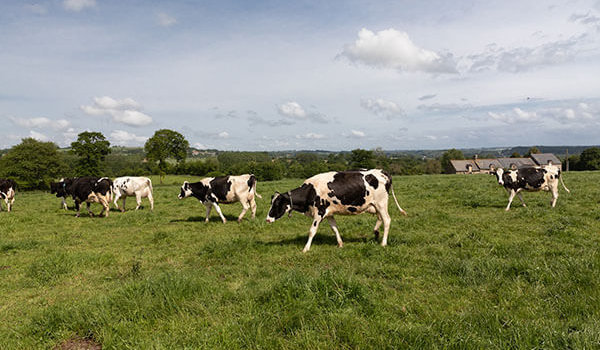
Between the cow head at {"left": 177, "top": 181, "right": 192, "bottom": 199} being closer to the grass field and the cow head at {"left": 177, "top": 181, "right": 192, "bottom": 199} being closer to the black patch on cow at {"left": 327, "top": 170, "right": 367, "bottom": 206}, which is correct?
the grass field

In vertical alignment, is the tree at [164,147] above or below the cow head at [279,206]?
above

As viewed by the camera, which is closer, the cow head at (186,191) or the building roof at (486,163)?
the cow head at (186,191)

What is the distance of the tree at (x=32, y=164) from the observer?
179 ft

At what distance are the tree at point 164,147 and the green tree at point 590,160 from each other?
9927cm

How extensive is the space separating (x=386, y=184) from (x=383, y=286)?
4067 mm

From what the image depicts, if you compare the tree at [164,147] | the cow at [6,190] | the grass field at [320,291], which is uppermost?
the tree at [164,147]

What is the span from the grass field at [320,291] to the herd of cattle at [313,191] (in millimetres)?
1033

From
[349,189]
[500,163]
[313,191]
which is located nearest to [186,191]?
[313,191]

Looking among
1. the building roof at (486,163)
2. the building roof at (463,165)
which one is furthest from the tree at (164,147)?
the building roof at (486,163)

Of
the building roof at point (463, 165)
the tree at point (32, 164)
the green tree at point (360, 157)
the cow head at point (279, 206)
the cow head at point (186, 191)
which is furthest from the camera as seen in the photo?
the building roof at point (463, 165)

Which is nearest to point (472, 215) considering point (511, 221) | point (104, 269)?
point (511, 221)

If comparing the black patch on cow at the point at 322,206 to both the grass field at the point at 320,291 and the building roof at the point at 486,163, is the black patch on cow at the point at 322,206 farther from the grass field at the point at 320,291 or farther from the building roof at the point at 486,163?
the building roof at the point at 486,163

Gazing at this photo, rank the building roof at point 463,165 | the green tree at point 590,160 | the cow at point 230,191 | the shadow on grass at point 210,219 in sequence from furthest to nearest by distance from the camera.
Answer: the building roof at point 463,165
the green tree at point 590,160
the shadow on grass at point 210,219
the cow at point 230,191

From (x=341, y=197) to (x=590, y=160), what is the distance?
10332cm
